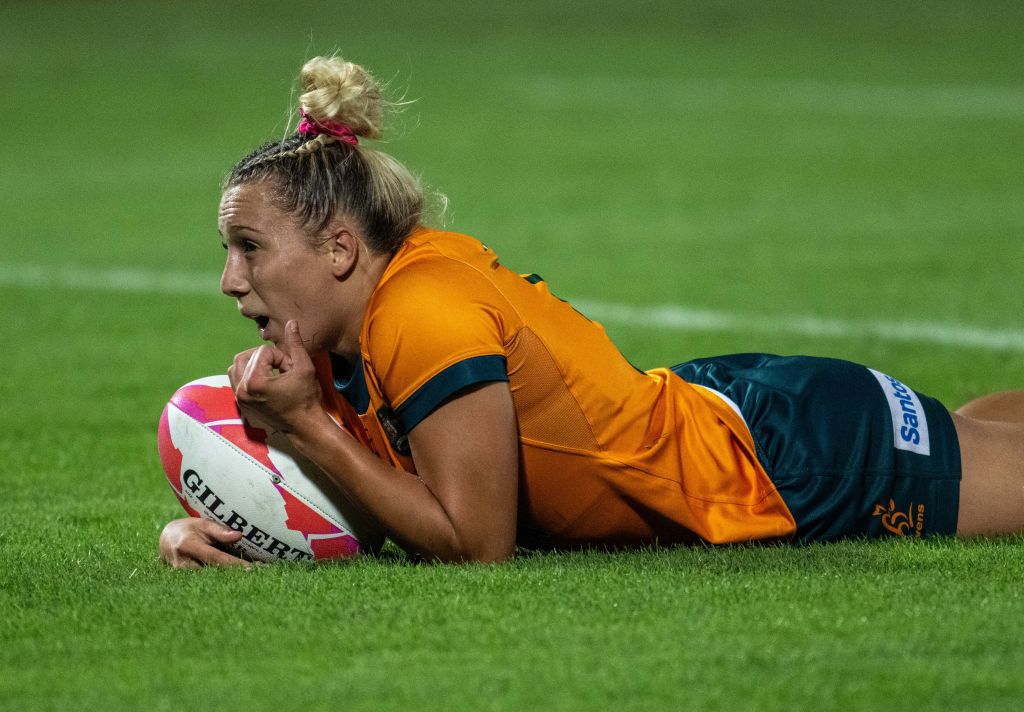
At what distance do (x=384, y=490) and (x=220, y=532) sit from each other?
26.4 inches

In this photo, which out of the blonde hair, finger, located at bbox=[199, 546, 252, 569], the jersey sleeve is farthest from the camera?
finger, located at bbox=[199, 546, 252, 569]

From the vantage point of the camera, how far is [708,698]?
3496 mm

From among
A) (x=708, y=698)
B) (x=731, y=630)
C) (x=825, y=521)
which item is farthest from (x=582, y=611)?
(x=825, y=521)

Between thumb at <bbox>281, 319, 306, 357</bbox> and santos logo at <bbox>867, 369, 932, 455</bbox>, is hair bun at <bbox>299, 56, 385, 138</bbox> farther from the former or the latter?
santos logo at <bbox>867, 369, 932, 455</bbox>

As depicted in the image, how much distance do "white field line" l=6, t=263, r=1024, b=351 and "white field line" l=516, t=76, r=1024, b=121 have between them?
33.0ft

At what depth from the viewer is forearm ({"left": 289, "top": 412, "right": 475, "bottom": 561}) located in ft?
14.4

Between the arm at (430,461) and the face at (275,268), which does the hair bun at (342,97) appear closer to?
the face at (275,268)

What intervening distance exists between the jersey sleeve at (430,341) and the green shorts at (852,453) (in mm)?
928

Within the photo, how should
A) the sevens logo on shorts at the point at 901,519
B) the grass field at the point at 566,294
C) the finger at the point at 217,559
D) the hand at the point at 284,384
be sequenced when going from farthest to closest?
the sevens logo on shorts at the point at 901,519, the finger at the point at 217,559, the hand at the point at 284,384, the grass field at the point at 566,294

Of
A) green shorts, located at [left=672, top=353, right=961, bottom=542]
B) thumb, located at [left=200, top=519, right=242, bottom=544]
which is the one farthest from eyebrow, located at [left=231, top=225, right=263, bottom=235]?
green shorts, located at [left=672, top=353, right=961, bottom=542]

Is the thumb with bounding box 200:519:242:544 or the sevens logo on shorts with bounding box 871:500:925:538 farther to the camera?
the sevens logo on shorts with bounding box 871:500:925:538

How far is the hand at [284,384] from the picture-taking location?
4441mm

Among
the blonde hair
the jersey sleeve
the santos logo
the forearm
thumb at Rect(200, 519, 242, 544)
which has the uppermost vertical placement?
the blonde hair

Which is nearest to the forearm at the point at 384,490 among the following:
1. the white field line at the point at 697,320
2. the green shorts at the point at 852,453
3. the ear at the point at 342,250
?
the ear at the point at 342,250
